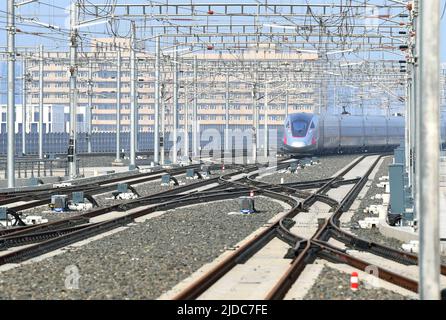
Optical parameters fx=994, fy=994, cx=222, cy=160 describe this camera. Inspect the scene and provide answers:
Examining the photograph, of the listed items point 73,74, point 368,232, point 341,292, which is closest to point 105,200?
point 73,74

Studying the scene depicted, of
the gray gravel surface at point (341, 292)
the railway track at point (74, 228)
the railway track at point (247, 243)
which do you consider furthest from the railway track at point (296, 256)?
the railway track at point (74, 228)

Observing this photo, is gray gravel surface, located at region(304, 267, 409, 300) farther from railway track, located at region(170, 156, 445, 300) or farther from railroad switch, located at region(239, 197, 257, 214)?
railroad switch, located at region(239, 197, 257, 214)

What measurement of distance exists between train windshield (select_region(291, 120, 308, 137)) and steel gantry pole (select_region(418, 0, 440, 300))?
179 feet

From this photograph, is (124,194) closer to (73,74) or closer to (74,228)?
(73,74)

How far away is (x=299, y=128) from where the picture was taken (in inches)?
2514

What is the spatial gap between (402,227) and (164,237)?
15.9ft

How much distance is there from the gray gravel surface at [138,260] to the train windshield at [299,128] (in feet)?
130

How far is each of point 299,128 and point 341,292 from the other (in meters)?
51.7

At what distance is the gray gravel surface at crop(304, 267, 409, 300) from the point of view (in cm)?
1202

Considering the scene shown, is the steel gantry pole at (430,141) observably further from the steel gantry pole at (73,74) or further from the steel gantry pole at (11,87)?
the steel gantry pole at (73,74)

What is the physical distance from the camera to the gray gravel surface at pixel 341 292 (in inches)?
473

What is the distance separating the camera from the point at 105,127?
171 metres

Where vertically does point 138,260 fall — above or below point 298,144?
below
